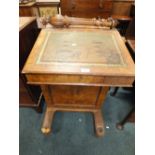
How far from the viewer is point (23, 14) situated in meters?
2.01

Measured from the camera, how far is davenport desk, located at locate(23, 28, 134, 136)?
0.67 meters

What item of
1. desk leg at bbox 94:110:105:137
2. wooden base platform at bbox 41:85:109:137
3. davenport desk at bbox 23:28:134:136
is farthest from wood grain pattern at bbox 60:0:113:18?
desk leg at bbox 94:110:105:137

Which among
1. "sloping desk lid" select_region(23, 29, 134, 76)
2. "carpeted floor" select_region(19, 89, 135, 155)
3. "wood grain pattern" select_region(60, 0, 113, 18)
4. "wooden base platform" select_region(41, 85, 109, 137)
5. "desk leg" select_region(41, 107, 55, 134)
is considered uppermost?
"wood grain pattern" select_region(60, 0, 113, 18)

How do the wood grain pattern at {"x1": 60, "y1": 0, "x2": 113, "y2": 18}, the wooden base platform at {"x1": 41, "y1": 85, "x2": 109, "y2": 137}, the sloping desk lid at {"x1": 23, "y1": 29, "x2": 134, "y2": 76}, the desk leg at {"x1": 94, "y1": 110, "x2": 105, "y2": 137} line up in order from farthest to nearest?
the wood grain pattern at {"x1": 60, "y1": 0, "x2": 113, "y2": 18} < the desk leg at {"x1": 94, "y1": 110, "x2": 105, "y2": 137} < the wooden base platform at {"x1": 41, "y1": 85, "x2": 109, "y2": 137} < the sloping desk lid at {"x1": 23, "y1": 29, "x2": 134, "y2": 76}

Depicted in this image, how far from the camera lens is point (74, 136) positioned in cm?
122

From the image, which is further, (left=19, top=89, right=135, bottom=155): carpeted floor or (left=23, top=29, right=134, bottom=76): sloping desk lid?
(left=19, top=89, right=135, bottom=155): carpeted floor

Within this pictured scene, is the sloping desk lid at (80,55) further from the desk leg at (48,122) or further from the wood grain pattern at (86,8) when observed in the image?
the wood grain pattern at (86,8)

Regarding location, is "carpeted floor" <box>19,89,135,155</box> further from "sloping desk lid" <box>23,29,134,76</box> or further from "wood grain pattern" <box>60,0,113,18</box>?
"wood grain pattern" <box>60,0,113,18</box>

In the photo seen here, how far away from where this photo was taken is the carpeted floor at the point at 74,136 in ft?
3.71

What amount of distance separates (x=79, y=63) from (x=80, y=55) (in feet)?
0.25

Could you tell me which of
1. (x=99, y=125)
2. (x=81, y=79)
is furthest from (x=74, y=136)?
(x=81, y=79)

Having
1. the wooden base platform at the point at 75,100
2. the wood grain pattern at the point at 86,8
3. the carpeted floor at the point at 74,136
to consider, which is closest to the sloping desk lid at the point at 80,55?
the wooden base platform at the point at 75,100
